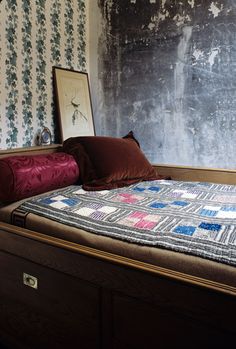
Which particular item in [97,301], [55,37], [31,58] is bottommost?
[97,301]

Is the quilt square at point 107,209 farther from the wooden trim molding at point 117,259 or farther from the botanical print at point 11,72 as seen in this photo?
the botanical print at point 11,72

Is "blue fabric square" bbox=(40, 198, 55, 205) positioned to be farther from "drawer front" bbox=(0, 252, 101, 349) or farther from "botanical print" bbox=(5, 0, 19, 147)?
"botanical print" bbox=(5, 0, 19, 147)

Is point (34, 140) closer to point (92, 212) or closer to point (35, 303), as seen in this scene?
point (92, 212)

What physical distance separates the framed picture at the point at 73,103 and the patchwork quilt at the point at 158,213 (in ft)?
2.26

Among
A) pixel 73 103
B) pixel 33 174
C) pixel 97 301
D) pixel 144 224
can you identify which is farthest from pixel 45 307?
pixel 73 103

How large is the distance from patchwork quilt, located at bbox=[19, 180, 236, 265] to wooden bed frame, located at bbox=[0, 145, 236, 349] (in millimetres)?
98

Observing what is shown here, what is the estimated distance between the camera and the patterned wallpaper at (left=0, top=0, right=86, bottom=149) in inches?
73.8

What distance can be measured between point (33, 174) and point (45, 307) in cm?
63

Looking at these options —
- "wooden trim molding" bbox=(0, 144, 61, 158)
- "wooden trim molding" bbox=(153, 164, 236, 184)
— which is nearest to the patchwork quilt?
"wooden trim molding" bbox=(153, 164, 236, 184)

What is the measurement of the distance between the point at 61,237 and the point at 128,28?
1814mm

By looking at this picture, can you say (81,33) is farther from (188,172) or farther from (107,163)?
(188,172)

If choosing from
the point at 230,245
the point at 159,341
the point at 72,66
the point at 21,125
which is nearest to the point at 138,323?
the point at 159,341

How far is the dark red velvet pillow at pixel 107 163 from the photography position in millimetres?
1851

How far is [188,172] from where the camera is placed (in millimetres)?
2129
